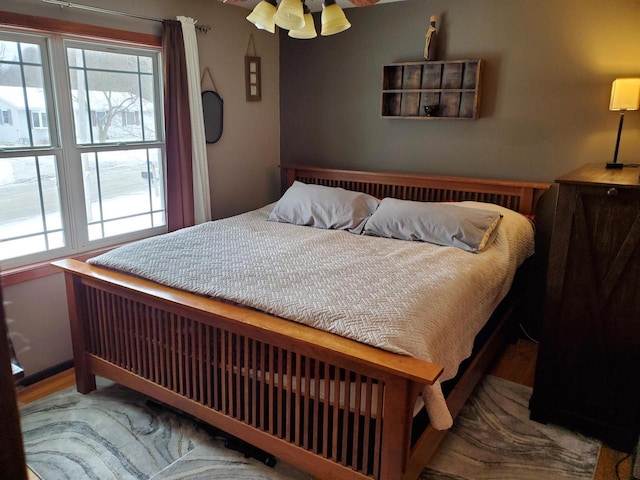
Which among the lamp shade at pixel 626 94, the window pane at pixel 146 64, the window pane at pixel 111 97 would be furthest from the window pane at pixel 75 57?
the lamp shade at pixel 626 94

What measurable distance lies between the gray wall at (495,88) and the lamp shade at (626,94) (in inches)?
9.1

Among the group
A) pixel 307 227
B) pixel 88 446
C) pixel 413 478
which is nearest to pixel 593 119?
pixel 307 227

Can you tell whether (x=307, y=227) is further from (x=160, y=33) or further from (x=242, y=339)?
(x=160, y=33)

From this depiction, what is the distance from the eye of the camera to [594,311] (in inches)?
89.8

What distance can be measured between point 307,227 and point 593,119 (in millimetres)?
1941

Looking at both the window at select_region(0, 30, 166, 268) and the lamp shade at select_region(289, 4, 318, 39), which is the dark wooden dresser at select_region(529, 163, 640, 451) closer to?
the lamp shade at select_region(289, 4, 318, 39)

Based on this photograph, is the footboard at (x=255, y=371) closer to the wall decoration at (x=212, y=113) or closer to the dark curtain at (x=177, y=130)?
the dark curtain at (x=177, y=130)

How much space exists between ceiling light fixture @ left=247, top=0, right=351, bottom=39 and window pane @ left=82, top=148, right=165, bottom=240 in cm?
153

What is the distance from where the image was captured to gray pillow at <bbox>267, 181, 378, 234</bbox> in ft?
11.0

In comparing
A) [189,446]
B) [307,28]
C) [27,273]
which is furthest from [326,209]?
[27,273]

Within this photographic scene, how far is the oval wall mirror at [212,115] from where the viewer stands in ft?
12.2

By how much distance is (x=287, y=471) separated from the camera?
2.16 m

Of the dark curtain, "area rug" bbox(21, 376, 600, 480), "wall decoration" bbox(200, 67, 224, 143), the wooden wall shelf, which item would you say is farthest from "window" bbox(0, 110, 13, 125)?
the wooden wall shelf

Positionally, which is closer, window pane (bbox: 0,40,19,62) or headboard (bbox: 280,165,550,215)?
window pane (bbox: 0,40,19,62)
